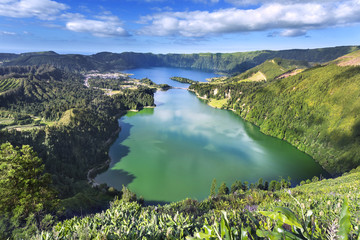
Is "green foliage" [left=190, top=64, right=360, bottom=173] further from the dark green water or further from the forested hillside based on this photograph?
the forested hillside

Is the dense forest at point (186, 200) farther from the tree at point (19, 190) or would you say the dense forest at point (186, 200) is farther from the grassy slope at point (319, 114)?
the grassy slope at point (319, 114)

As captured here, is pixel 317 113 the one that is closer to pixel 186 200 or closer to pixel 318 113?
pixel 318 113

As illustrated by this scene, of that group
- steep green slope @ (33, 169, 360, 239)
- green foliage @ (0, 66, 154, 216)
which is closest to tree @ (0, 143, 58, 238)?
steep green slope @ (33, 169, 360, 239)

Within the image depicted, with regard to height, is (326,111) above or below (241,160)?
above

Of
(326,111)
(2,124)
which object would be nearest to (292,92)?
(326,111)

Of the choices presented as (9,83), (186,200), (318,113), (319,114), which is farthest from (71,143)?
(9,83)

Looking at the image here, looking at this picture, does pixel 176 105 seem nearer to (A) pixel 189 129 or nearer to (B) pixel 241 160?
(A) pixel 189 129
